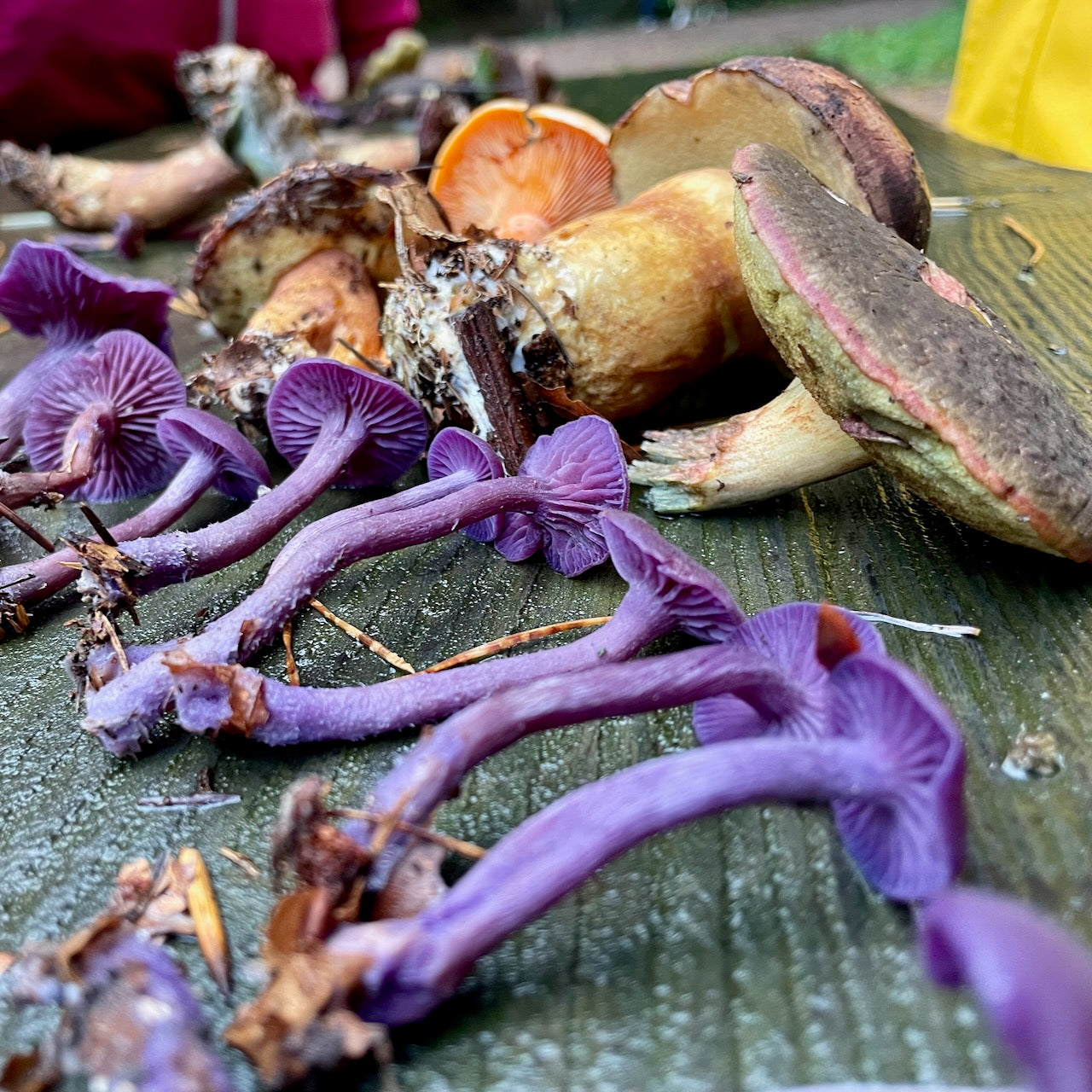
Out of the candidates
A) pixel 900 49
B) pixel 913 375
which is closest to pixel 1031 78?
pixel 913 375

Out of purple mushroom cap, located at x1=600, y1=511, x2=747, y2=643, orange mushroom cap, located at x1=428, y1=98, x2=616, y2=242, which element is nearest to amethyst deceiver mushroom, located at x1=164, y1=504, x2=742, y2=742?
purple mushroom cap, located at x1=600, y1=511, x2=747, y2=643

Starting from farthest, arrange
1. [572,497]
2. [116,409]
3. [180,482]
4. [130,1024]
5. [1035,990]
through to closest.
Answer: [116,409]
[180,482]
[572,497]
[130,1024]
[1035,990]

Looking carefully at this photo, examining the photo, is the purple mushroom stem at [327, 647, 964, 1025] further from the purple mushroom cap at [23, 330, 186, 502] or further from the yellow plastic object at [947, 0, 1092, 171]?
the yellow plastic object at [947, 0, 1092, 171]

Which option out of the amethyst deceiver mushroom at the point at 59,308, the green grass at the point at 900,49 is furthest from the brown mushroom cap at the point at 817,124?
the green grass at the point at 900,49

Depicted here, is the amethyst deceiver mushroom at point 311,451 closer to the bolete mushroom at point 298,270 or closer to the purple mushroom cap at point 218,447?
the purple mushroom cap at point 218,447

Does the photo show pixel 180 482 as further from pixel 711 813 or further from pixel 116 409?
pixel 711 813

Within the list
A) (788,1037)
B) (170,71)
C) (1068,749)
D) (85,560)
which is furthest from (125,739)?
(170,71)

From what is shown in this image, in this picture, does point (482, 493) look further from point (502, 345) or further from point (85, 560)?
point (85, 560)
